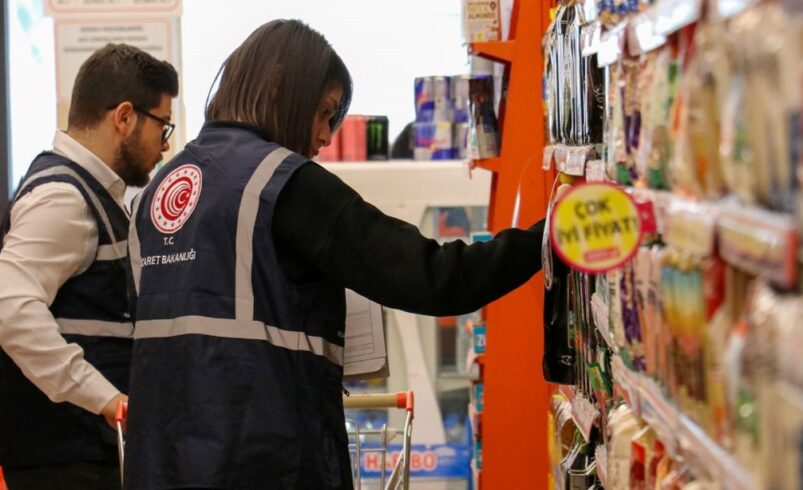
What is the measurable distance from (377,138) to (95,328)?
2.80 meters

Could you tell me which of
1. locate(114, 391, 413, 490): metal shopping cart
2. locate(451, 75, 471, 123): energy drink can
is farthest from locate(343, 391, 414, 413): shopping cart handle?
locate(451, 75, 471, 123): energy drink can

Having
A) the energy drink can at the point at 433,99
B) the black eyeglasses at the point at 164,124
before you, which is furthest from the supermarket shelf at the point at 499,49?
the energy drink can at the point at 433,99

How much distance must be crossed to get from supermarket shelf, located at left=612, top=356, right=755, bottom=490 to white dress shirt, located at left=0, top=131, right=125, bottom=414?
1.49 metres

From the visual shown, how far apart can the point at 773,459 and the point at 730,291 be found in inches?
8.1

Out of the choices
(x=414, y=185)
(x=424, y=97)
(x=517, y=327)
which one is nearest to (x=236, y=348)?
(x=517, y=327)

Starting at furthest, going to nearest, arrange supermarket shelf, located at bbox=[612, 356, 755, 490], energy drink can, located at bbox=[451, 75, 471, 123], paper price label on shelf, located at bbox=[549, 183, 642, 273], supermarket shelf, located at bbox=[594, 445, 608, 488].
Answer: energy drink can, located at bbox=[451, 75, 471, 123] < supermarket shelf, located at bbox=[594, 445, 608, 488] < paper price label on shelf, located at bbox=[549, 183, 642, 273] < supermarket shelf, located at bbox=[612, 356, 755, 490]

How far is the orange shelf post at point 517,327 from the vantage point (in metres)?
3.19

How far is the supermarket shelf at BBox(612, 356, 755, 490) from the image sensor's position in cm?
99

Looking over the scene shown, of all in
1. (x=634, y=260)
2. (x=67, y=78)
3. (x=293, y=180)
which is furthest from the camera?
(x=67, y=78)

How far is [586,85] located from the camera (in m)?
2.00

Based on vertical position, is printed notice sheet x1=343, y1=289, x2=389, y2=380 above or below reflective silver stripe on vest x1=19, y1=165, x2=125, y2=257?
below

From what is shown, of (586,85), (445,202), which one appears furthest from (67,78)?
(586,85)

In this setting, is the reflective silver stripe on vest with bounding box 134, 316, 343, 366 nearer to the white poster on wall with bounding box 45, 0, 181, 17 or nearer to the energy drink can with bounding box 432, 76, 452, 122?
the energy drink can with bounding box 432, 76, 452, 122

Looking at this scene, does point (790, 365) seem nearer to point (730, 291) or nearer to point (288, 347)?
point (730, 291)
